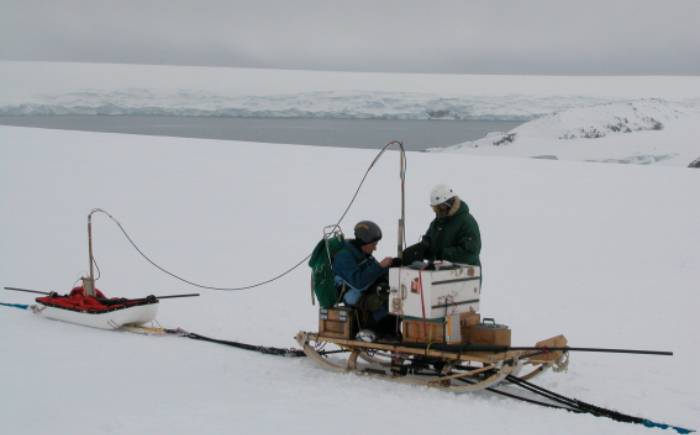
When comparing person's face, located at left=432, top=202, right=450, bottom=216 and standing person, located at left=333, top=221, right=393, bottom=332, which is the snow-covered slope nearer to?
person's face, located at left=432, top=202, right=450, bottom=216

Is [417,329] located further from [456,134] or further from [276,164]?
[456,134]

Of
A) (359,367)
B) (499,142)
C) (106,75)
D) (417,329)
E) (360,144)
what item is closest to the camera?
(417,329)

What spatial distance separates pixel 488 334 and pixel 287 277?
5352mm

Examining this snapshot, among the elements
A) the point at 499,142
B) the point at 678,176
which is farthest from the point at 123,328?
the point at 499,142

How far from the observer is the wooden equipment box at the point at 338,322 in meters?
6.33

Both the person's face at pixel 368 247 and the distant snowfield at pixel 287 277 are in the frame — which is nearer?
the distant snowfield at pixel 287 277

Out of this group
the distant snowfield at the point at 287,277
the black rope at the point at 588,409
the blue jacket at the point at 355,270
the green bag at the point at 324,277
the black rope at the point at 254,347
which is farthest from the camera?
the black rope at the point at 254,347

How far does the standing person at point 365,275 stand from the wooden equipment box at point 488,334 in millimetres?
678

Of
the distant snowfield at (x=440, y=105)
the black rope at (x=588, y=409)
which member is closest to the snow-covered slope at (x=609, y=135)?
the distant snowfield at (x=440, y=105)

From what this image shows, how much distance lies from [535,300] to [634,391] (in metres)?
3.39

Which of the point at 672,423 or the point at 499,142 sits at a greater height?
the point at 499,142

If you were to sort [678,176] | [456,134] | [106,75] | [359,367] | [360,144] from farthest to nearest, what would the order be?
[456,134] < [106,75] < [360,144] < [678,176] < [359,367]

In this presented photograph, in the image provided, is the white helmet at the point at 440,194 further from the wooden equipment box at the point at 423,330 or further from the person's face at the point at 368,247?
the wooden equipment box at the point at 423,330

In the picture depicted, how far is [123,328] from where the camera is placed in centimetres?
804
